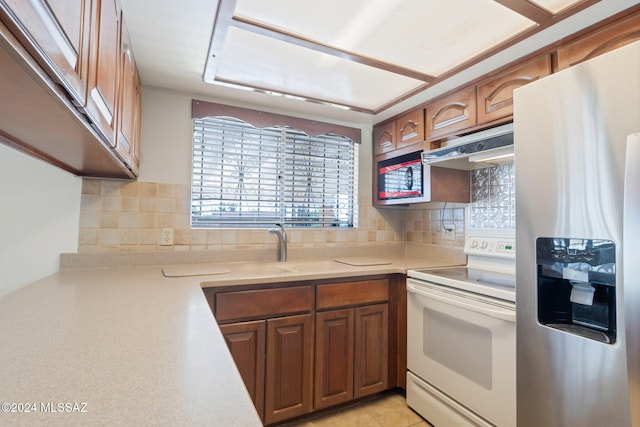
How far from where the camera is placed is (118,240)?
1868 mm

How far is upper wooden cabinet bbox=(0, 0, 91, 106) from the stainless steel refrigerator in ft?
4.56

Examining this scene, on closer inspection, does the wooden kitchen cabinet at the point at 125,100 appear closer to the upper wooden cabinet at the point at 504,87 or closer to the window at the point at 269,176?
the window at the point at 269,176

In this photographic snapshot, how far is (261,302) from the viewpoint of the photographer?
5.35ft

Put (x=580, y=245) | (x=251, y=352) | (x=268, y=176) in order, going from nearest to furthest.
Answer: (x=580, y=245) < (x=251, y=352) < (x=268, y=176)

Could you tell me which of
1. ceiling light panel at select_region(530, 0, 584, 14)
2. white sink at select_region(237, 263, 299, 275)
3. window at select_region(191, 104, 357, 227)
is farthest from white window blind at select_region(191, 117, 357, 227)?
ceiling light panel at select_region(530, 0, 584, 14)

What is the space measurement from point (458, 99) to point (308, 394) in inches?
76.1

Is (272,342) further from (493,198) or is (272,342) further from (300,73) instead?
(493,198)

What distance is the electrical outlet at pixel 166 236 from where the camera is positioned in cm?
197

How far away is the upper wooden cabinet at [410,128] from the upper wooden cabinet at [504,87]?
44 centimetres

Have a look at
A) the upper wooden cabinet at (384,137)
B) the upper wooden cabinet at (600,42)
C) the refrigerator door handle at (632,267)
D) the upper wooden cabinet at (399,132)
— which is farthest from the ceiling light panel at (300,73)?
the refrigerator door handle at (632,267)

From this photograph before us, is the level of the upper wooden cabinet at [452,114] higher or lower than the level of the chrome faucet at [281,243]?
higher

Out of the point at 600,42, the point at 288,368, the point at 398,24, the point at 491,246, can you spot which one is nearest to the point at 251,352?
the point at 288,368

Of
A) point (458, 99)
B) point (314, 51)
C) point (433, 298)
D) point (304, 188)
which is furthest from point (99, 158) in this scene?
point (458, 99)

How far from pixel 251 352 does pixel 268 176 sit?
1.22 meters
